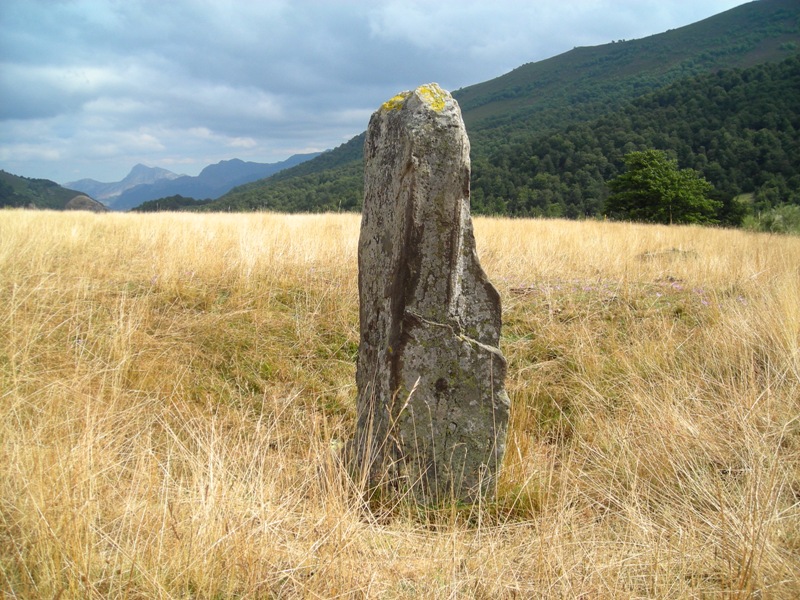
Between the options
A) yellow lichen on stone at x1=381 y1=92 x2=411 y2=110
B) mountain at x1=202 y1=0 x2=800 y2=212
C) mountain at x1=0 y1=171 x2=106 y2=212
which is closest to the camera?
yellow lichen on stone at x1=381 y1=92 x2=411 y2=110

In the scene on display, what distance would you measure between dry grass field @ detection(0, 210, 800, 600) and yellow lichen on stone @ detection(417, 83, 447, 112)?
1.91 metres

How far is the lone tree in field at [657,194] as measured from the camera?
30484 millimetres

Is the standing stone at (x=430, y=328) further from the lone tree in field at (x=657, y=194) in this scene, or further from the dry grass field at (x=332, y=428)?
the lone tree in field at (x=657, y=194)

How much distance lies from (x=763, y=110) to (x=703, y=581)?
55.7m

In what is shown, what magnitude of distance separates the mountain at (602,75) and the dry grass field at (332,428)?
56.9 metres

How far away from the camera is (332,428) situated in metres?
3.73

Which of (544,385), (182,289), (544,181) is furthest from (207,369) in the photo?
(544,181)

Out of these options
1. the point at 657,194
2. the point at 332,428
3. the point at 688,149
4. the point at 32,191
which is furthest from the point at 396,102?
the point at 32,191

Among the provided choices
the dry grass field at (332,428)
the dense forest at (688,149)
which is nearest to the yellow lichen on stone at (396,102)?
the dry grass field at (332,428)

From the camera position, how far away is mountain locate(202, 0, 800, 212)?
293 ft

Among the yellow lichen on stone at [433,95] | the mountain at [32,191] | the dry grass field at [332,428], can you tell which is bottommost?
the dry grass field at [332,428]

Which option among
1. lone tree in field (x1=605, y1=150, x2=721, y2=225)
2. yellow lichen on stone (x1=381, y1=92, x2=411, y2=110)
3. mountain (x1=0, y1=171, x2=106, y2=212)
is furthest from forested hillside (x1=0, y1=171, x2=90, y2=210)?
yellow lichen on stone (x1=381, y1=92, x2=411, y2=110)

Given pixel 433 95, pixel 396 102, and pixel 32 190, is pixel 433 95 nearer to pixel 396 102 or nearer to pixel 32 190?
pixel 396 102

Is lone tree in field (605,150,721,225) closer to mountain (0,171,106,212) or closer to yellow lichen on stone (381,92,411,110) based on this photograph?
yellow lichen on stone (381,92,411,110)
